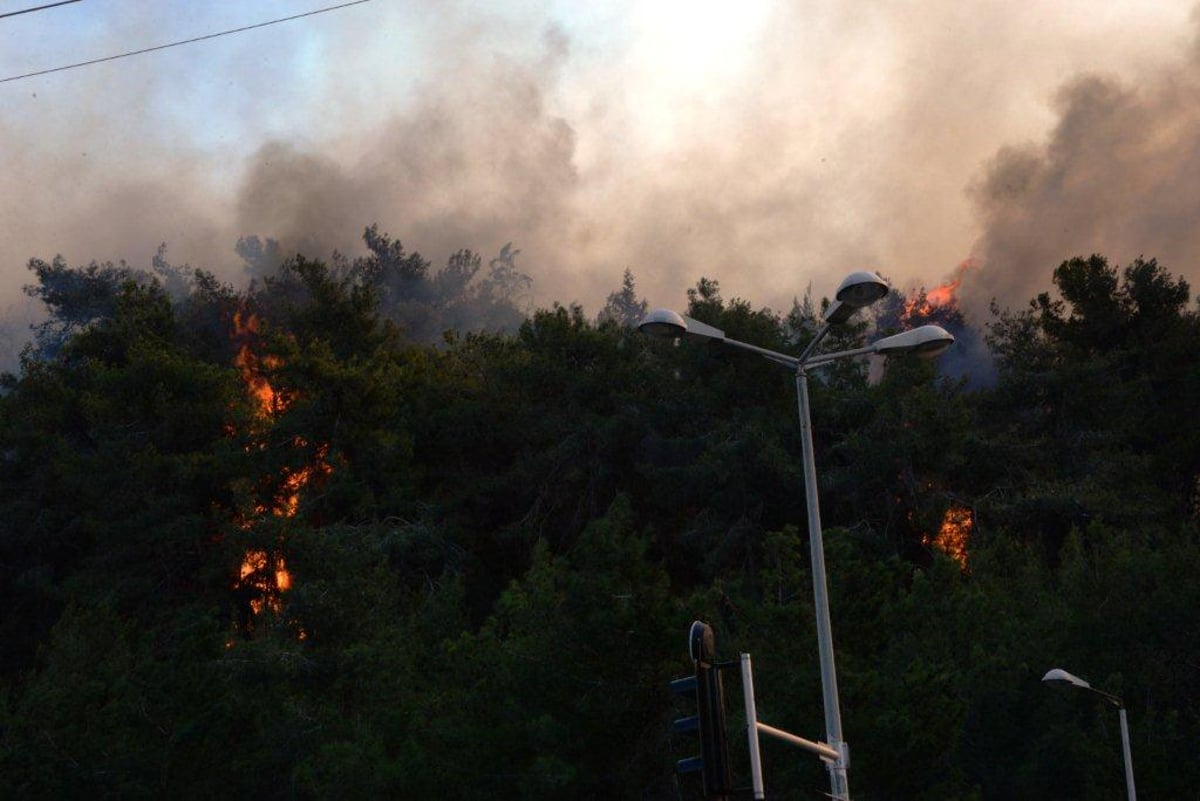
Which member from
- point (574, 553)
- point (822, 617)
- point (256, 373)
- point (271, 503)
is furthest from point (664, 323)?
point (256, 373)

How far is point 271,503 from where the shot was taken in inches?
2013

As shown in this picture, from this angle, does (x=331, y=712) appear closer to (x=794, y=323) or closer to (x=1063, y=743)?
(x=1063, y=743)

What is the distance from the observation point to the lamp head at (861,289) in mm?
12344

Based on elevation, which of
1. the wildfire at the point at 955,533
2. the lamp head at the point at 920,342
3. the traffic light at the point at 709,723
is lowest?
the traffic light at the point at 709,723

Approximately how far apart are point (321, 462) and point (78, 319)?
43661 millimetres

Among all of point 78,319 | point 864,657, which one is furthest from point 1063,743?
point 78,319

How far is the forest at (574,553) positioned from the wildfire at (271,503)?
0.25m

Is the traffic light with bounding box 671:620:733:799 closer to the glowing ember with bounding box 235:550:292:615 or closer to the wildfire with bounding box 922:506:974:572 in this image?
the wildfire with bounding box 922:506:974:572

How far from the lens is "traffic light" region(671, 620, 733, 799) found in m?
8.86

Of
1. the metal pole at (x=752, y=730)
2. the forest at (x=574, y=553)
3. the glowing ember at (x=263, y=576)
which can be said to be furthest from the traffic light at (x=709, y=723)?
the glowing ember at (x=263, y=576)

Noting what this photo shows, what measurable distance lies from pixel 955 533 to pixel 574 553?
1341 cm

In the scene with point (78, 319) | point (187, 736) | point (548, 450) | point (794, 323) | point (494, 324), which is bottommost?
point (187, 736)

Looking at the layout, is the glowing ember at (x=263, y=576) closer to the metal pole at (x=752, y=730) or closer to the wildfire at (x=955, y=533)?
the wildfire at (x=955, y=533)

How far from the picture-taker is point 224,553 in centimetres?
4806
